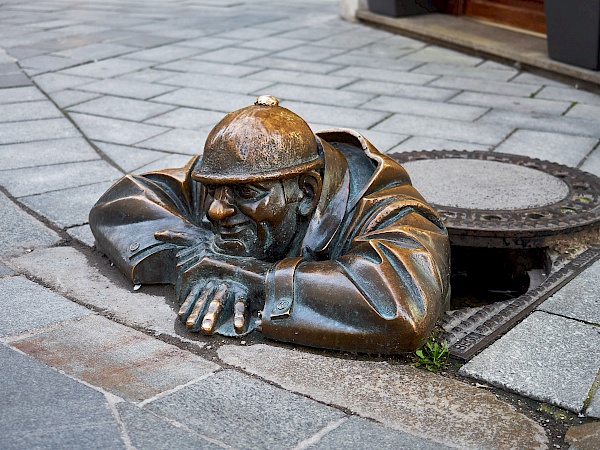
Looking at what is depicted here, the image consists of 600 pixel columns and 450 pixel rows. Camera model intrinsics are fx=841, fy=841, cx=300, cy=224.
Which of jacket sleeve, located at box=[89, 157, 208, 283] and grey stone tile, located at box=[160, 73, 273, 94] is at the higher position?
jacket sleeve, located at box=[89, 157, 208, 283]

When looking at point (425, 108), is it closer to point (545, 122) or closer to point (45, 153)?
point (545, 122)

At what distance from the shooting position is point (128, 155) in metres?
4.96

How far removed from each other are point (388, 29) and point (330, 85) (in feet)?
8.55

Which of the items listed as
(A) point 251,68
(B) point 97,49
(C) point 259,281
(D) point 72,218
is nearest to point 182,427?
(C) point 259,281

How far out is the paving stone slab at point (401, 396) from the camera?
7.72 feet

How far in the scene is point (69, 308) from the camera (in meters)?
3.07

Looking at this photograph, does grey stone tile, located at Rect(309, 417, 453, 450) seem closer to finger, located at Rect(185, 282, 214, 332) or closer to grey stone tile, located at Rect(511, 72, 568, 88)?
finger, located at Rect(185, 282, 214, 332)

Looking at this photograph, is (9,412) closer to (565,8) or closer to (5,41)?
(565,8)

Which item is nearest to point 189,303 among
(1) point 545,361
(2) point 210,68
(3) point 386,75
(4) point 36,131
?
(1) point 545,361

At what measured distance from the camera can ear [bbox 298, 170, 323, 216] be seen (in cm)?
287

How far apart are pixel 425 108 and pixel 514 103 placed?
2.29 feet

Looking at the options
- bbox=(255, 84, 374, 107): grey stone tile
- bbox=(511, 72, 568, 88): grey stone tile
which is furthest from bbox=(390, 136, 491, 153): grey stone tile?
bbox=(511, 72, 568, 88): grey stone tile

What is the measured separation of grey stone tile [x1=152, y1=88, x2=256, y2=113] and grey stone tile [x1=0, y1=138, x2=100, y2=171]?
3.46ft

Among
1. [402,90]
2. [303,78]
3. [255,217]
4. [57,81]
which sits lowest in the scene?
[402,90]
